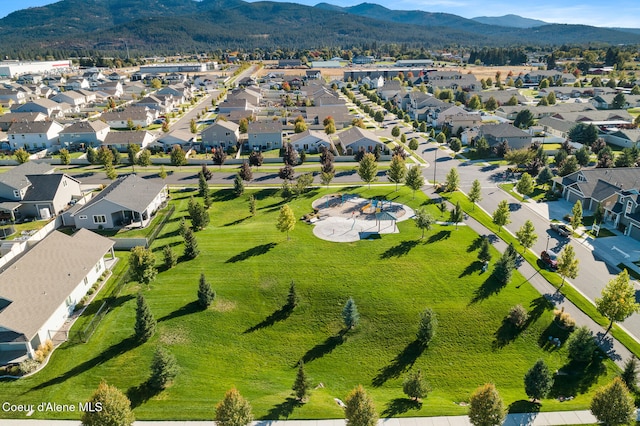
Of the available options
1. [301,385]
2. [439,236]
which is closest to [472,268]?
[439,236]

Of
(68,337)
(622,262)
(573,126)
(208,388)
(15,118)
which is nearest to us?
(208,388)

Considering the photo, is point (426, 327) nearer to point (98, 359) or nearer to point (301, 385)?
point (301, 385)

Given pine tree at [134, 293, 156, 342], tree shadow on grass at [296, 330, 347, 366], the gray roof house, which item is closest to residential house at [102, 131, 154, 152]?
the gray roof house

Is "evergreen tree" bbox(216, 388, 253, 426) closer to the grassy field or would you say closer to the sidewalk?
the grassy field

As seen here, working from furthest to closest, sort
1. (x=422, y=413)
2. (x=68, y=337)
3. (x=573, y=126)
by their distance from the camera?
(x=573, y=126) < (x=68, y=337) < (x=422, y=413)

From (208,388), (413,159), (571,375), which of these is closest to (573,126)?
(413,159)

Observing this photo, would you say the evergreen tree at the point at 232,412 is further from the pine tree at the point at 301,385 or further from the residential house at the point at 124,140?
the residential house at the point at 124,140

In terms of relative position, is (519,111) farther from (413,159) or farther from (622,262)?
(622,262)
